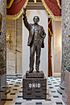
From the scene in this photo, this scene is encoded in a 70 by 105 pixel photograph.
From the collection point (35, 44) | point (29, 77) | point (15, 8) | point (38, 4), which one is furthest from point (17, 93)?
point (38, 4)

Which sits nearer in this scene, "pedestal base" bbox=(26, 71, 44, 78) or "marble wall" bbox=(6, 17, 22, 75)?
"pedestal base" bbox=(26, 71, 44, 78)

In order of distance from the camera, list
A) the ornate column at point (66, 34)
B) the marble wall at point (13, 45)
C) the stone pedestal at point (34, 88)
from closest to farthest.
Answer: the stone pedestal at point (34, 88)
the ornate column at point (66, 34)
the marble wall at point (13, 45)

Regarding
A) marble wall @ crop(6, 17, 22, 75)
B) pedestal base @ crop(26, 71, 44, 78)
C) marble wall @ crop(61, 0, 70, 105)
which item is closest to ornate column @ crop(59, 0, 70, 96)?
marble wall @ crop(61, 0, 70, 105)

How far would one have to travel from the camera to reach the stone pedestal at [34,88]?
4.92m

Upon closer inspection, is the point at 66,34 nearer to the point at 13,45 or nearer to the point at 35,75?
the point at 35,75

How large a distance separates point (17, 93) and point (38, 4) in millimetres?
3708

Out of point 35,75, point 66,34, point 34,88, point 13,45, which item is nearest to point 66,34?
point 66,34

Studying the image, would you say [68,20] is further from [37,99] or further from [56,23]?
[56,23]

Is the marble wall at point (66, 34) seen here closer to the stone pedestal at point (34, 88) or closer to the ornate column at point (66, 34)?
the ornate column at point (66, 34)

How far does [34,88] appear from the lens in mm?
4934

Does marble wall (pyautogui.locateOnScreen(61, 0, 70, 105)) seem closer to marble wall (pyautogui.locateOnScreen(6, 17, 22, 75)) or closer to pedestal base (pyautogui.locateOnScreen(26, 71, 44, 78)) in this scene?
pedestal base (pyautogui.locateOnScreen(26, 71, 44, 78))

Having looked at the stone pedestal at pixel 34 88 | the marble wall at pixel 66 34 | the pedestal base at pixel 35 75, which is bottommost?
the stone pedestal at pixel 34 88

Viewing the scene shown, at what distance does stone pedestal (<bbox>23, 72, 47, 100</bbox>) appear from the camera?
4.92m

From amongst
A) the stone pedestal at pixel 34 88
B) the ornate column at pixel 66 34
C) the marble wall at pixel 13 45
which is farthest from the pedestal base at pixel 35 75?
the marble wall at pixel 13 45
